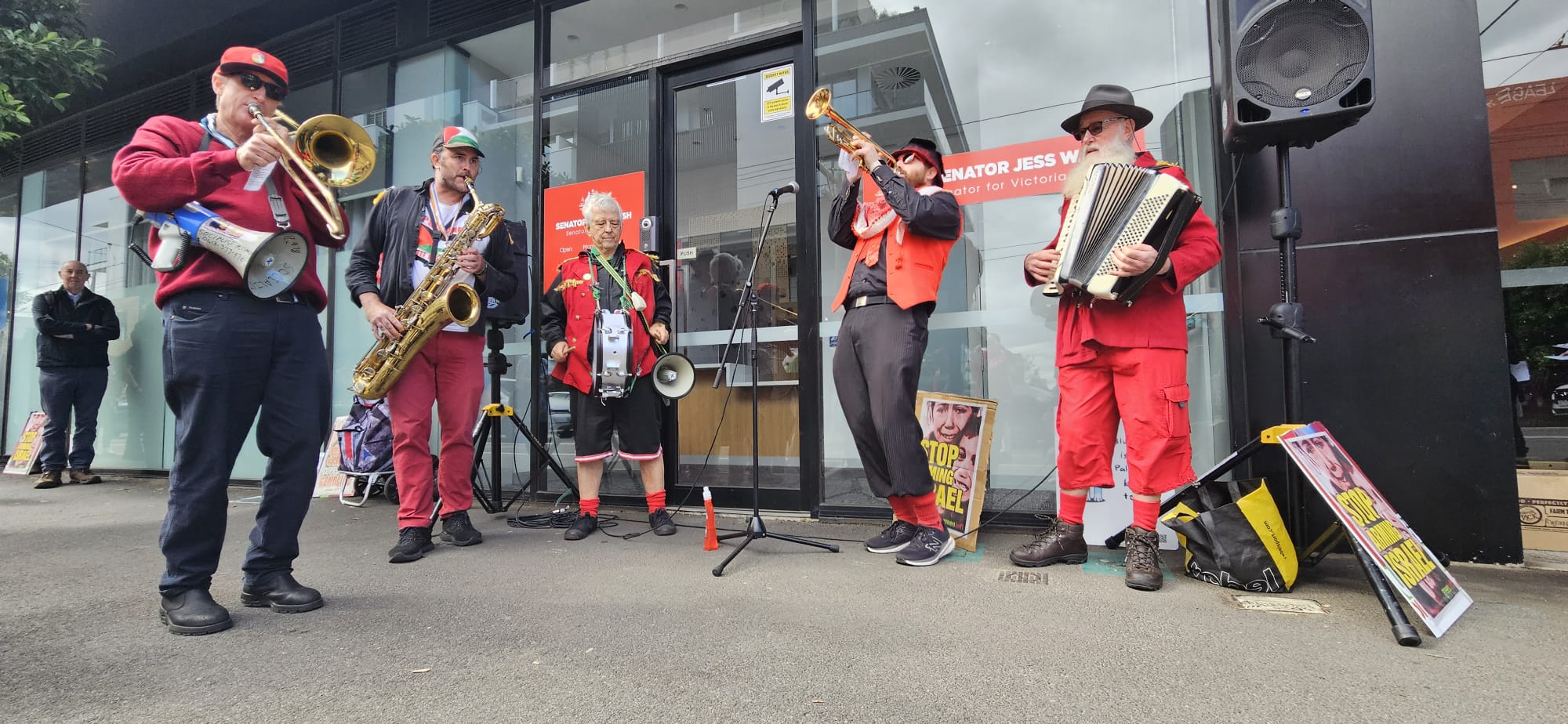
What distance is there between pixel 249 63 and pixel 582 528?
2.23 meters

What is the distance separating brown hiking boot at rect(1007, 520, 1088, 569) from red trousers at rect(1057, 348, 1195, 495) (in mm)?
168

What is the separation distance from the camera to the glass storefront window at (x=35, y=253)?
7.48m

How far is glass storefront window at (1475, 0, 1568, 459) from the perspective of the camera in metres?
2.89

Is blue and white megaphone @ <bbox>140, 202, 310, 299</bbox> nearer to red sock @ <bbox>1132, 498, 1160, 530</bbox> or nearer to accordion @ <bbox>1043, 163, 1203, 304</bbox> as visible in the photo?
accordion @ <bbox>1043, 163, 1203, 304</bbox>

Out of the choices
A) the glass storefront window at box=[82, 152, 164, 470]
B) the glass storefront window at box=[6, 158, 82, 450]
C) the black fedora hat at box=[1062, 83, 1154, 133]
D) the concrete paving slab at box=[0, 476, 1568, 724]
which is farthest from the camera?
the glass storefront window at box=[6, 158, 82, 450]

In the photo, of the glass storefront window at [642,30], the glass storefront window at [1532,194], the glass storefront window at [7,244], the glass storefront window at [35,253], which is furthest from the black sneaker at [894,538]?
the glass storefront window at [7,244]

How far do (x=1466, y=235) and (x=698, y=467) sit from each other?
372 centimetres

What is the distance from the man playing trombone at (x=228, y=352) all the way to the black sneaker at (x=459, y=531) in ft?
2.90

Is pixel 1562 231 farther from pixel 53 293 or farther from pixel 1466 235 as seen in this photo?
pixel 53 293

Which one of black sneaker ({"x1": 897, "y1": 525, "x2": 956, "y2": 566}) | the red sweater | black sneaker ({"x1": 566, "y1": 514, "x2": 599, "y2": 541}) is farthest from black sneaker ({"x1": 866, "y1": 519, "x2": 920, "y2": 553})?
the red sweater

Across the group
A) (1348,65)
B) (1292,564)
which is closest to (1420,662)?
(1292,564)

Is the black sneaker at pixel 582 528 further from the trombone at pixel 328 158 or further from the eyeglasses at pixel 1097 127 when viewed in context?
the eyeglasses at pixel 1097 127

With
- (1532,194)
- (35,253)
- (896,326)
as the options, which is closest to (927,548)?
(896,326)

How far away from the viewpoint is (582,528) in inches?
131
